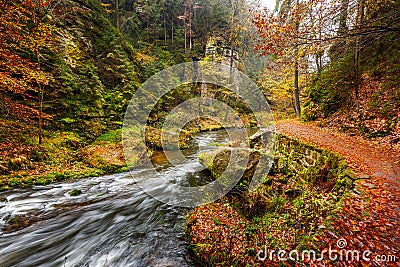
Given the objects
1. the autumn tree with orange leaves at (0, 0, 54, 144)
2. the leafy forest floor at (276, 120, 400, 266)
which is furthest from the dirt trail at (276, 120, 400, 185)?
the autumn tree with orange leaves at (0, 0, 54, 144)

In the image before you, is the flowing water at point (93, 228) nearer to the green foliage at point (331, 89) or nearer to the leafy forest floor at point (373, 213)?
the leafy forest floor at point (373, 213)

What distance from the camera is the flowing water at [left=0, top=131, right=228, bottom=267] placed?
13.9 feet

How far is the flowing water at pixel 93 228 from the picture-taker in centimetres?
423

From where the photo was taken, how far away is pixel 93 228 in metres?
5.32

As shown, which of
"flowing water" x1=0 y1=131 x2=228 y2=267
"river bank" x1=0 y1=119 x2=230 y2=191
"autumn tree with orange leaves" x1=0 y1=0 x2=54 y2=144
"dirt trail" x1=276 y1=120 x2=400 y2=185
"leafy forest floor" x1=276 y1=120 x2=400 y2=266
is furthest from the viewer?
"river bank" x1=0 y1=119 x2=230 y2=191

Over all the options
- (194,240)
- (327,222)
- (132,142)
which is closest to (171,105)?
(132,142)

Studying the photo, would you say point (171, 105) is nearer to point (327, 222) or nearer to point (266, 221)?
point (266, 221)

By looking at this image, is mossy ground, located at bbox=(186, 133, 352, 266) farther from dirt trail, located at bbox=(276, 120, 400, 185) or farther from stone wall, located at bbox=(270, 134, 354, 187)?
dirt trail, located at bbox=(276, 120, 400, 185)

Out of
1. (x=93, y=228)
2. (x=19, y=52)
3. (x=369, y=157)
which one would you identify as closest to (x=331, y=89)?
(x=369, y=157)

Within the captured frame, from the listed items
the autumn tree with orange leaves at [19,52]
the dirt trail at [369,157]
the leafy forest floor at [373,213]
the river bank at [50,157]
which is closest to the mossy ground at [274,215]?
the leafy forest floor at [373,213]

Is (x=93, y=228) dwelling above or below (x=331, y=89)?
below

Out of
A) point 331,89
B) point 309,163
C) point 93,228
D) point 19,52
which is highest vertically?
point 19,52

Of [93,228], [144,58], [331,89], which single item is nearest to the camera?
[93,228]

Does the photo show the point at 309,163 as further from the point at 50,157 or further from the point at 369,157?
the point at 50,157
